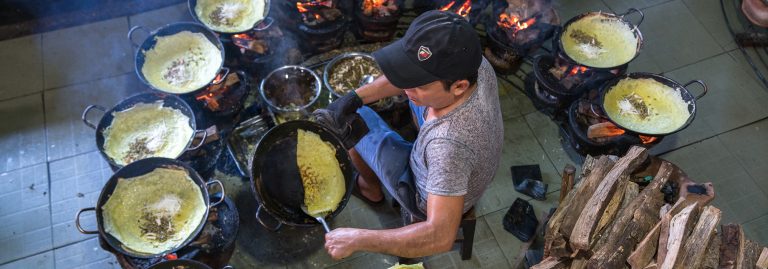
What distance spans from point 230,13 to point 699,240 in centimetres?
399

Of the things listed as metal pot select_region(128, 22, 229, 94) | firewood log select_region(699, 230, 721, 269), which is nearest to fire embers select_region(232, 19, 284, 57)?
metal pot select_region(128, 22, 229, 94)

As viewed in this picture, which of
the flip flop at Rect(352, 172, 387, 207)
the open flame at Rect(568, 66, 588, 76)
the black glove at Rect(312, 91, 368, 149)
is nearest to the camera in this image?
the black glove at Rect(312, 91, 368, 149)

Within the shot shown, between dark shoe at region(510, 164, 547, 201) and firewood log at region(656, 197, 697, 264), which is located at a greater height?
firewood log at region(656, 197, 697, 264)

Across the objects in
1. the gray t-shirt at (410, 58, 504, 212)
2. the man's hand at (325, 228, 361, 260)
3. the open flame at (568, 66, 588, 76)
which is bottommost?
the open flame at (568, 66, 588, 76)

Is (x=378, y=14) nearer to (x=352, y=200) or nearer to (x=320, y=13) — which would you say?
(x=320, y=13)

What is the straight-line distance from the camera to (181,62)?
4.34 meters

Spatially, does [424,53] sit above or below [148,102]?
above

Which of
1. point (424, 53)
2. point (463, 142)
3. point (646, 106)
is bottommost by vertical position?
point (646, 106)

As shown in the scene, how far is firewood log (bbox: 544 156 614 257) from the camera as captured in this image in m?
3.22

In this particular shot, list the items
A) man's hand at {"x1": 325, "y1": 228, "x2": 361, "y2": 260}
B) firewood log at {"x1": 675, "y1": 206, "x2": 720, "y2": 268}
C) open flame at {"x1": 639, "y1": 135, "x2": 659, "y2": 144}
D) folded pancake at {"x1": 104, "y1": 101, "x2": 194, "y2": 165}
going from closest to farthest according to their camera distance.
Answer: man's hand at {"x1": 325, "y1": 228, "x2": 361, "y2": 260} → firewood log at {"x1": 675, "y1": 206, "x2": 720, "y2": 268} → folded pancake at {"x1": 104, "y1": 101, "x2": 194, "y2": 165} → open flame at {"x1": 639, "y1": 135, "x2": 659, "y2": 144}

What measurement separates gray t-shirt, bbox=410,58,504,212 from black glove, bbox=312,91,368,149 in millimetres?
709

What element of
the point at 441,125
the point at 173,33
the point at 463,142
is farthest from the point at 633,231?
the point at 173,33

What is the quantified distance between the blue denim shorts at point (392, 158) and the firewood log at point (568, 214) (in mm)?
829

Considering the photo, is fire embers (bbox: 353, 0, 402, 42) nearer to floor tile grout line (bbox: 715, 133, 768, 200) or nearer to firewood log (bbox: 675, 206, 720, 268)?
firewood log (bbox: 675, 206, 720, 268)
